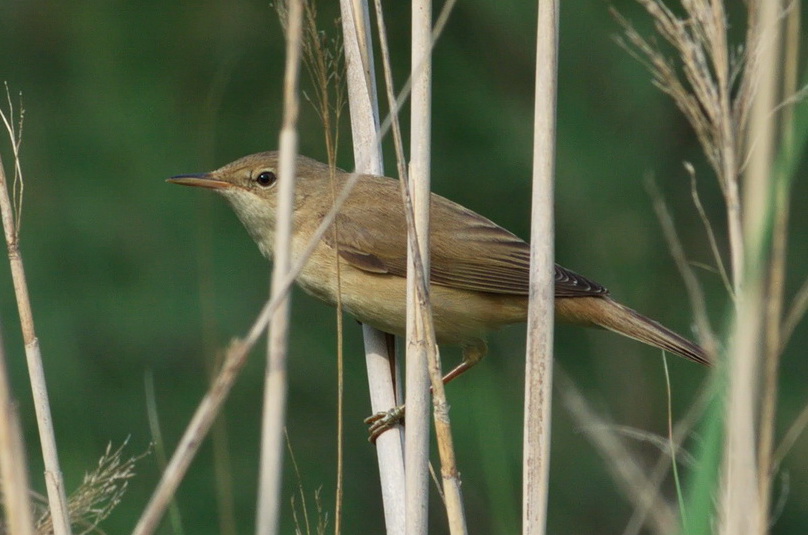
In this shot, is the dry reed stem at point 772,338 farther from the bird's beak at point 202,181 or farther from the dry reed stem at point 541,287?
the bird's beak at point 202,181

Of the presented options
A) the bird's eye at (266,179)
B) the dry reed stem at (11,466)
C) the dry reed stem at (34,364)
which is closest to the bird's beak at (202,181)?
the bird's eye at (266,179)

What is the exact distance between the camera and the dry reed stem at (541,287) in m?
2.37

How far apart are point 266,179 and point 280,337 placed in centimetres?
213

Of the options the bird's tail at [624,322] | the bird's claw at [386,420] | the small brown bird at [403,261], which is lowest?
the bird's claw at [386,420]

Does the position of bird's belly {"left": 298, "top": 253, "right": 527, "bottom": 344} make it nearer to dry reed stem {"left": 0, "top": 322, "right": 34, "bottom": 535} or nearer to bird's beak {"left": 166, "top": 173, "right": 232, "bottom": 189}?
bird's beak {"left": 166, "top": 173, "right": 232, "bottom": 189}

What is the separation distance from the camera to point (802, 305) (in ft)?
6.43

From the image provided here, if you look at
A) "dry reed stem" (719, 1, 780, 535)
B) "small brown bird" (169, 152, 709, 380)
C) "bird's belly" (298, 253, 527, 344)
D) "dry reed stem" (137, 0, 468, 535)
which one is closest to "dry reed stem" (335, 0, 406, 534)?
"dry reed stem" (137, 0, 468, 535)

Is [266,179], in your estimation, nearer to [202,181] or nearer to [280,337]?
[202,181]

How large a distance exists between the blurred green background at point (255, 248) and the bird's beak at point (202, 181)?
163cm

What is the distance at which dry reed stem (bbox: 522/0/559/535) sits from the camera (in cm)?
237

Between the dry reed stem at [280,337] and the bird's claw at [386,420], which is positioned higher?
the dry reed stem at [280,337]

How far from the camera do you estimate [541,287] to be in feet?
7.95

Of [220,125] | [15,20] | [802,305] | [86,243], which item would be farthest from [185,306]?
[802,305]

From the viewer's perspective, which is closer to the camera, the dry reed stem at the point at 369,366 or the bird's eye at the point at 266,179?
the dry reed stem at the point at 369,366
